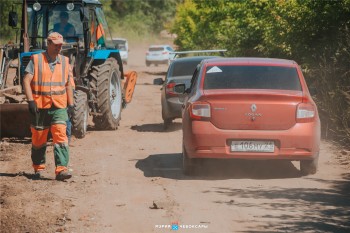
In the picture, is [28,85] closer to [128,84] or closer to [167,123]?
[167,123]

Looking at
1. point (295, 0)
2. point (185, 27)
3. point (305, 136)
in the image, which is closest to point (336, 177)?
point (305, 136)

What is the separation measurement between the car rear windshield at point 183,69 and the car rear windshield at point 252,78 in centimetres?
643

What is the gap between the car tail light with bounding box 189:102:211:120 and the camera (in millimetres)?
11094

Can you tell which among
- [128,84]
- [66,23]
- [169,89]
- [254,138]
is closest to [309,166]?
[254,138]

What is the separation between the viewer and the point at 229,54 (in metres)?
27.2

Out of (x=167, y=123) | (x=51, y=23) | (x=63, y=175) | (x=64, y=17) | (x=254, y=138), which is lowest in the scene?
(x=167, y=123)

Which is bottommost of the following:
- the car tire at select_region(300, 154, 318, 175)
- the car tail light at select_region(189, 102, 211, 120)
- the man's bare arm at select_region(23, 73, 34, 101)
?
the car tire at select_region(300, 154, 318, 175)

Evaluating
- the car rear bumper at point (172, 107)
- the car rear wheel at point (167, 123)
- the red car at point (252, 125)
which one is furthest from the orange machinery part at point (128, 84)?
the red car at point (252, 125)

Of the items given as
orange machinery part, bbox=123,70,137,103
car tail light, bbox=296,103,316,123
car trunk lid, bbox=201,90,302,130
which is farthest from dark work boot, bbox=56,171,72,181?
orange machinery part, bbox=123,70,137,103

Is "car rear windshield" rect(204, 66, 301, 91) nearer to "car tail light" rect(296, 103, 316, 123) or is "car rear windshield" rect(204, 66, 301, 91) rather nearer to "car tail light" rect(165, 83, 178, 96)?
"car tail light" rect(296, 103, 316, 123)

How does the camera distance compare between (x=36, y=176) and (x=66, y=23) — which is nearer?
(x=36, y=176)

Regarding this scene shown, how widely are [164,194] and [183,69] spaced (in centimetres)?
860

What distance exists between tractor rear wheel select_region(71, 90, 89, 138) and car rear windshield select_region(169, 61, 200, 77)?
3.08 metres

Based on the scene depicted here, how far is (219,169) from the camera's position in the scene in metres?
12.2
